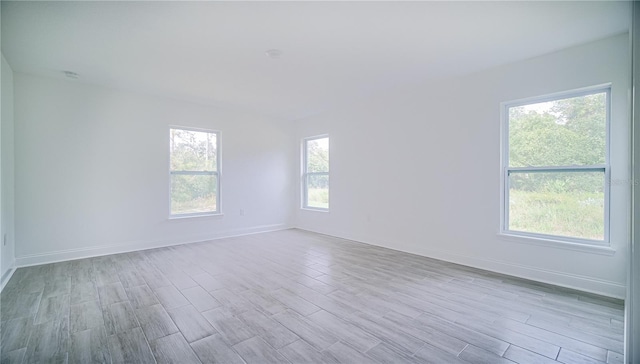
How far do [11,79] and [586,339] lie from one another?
20.9ft

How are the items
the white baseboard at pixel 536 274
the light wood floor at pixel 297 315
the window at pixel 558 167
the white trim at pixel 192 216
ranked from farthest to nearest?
the white trim at pixel 192 216
the window at pixel 558 167
the white baseboard at pixel 536 274
the light wood floor at pixel 297 315

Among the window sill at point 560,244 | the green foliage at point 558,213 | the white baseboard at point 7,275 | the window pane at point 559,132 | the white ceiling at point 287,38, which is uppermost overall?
Answer: the white ceiling at point 287,38

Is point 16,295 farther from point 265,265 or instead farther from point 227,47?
point 227,47

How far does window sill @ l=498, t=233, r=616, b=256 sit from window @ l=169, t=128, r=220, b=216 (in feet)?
15.5

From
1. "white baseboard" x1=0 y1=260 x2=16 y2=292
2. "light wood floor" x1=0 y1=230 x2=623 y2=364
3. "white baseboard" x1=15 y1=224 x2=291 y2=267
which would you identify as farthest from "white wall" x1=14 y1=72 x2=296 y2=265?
"light wood floor" x1=0 y1=230 x2=623 y2=364

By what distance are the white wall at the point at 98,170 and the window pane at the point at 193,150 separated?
17 cm

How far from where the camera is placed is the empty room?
2064mm

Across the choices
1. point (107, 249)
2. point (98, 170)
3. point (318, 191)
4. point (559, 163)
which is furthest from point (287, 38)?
point (107, 249)

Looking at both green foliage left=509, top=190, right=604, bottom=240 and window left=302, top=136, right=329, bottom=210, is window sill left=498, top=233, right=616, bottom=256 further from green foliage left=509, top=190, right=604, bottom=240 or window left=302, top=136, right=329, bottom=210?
window left=302, top=136, right=329, bottom=210

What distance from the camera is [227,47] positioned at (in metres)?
2.92

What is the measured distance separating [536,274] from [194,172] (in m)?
5.25

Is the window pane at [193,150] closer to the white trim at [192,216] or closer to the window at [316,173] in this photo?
the white trim at [192,216]

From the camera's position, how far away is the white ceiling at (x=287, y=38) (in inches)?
89.7

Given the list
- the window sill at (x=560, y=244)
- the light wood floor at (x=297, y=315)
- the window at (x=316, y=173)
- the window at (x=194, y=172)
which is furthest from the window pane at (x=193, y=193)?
the window sill at (x=560, y=244)
